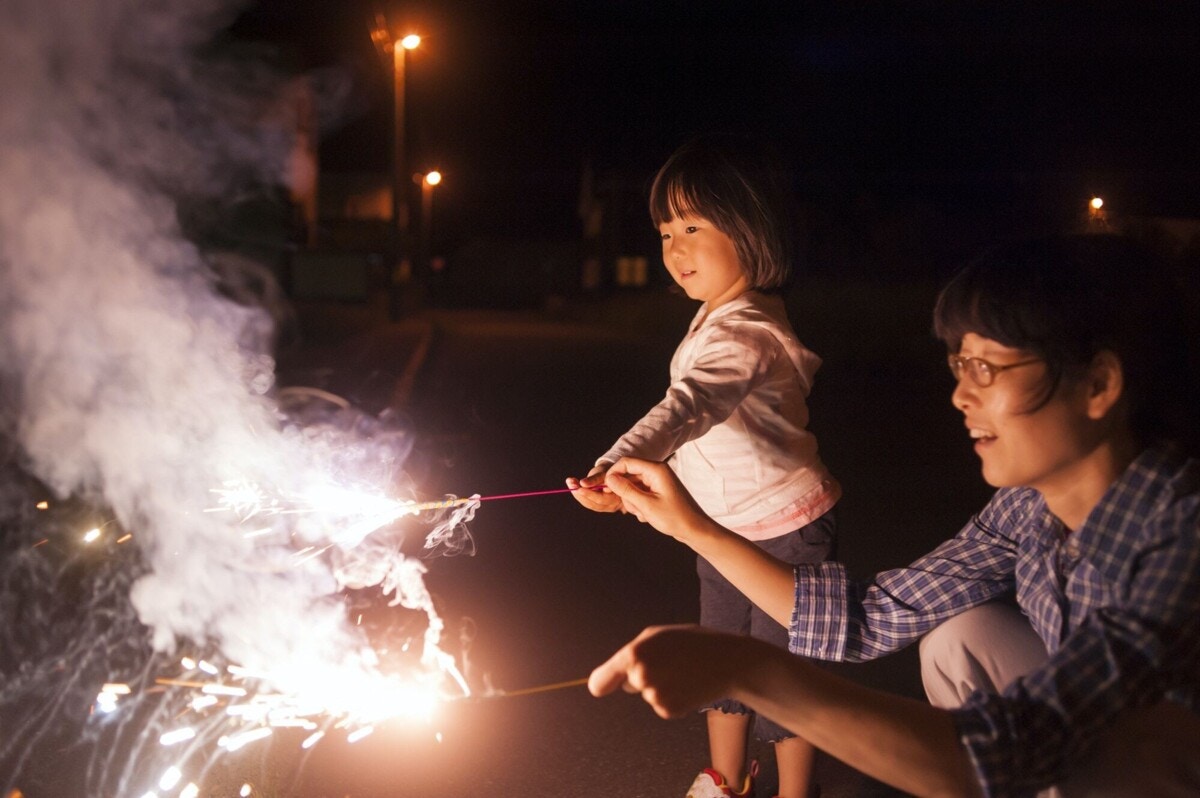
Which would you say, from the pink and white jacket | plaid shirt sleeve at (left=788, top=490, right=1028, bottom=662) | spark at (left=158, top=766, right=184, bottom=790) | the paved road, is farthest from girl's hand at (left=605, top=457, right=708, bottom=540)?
spark at (left=158, top=766, right=184, bottom=790)

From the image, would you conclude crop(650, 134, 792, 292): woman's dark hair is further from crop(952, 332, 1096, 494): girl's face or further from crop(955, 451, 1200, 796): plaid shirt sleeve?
crop(955, 451, 1200, 796): plaid shirt sleeve

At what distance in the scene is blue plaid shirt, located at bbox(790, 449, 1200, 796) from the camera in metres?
1.73

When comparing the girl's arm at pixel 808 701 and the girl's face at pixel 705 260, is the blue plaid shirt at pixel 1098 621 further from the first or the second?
the girl's face at pixel 705 260

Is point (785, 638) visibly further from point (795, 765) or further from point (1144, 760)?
point (1144, 760)

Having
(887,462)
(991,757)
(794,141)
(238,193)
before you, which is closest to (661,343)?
(794,141)

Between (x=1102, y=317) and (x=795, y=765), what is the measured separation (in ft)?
6.34

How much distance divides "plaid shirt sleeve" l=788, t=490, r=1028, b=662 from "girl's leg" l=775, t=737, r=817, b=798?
715 millimetres

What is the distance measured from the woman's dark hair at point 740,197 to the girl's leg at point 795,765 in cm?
146

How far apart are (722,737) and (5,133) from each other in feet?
13.1

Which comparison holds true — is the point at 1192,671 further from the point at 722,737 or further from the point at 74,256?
the point at 74,256

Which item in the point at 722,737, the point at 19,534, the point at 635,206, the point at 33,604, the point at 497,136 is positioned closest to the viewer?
the point at 722,737

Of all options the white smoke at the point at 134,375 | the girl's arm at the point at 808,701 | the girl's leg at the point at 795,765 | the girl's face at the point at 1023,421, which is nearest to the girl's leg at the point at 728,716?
the girl's leg at the point at 795,765

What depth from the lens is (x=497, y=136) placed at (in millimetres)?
50469

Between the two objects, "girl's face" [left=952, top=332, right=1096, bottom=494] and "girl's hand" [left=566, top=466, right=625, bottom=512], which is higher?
"girl's face" [left=952, top=332, right=1096, bottom=494]
